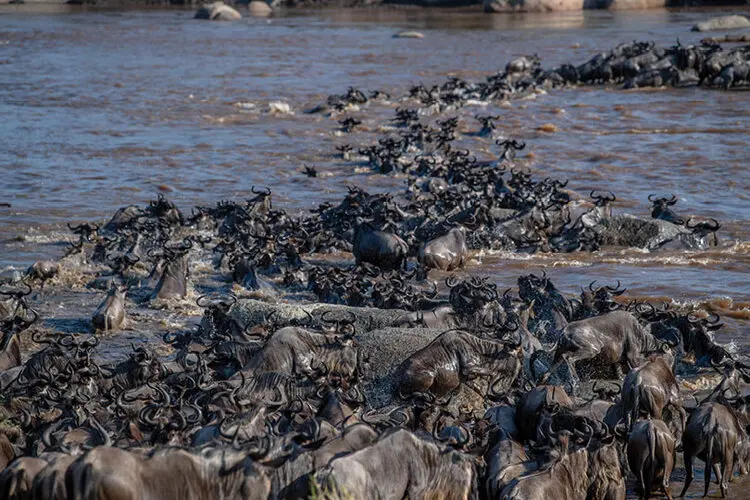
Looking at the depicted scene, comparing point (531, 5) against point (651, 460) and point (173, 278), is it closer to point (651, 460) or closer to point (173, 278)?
point (173, 278)

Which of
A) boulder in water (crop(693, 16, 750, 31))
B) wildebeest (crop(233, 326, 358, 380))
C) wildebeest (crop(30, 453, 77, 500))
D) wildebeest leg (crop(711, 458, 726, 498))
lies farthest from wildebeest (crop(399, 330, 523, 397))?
boulder in water (crop(693, 16, 750, 31))

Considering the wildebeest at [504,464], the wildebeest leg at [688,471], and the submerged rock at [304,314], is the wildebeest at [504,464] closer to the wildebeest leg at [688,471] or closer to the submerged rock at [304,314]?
the wildebeest leg at [688,471]

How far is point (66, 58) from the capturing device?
36094 mm

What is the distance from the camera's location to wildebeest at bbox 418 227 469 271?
40.1ft

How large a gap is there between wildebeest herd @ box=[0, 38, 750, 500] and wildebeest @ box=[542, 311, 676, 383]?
0.06 ft

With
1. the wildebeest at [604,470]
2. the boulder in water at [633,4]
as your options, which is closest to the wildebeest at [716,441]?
the wildebeest at [604,470]

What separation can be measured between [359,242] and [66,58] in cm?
2632

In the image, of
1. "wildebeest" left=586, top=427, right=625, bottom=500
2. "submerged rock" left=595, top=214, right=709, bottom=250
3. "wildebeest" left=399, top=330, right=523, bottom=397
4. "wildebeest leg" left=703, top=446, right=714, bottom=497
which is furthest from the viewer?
"submerged rock" left=595, top=214, right=709, bottom=250

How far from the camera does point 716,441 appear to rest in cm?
687

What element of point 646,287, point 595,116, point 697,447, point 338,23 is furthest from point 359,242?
point 338,23

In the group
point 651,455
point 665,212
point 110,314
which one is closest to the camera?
point 651,455

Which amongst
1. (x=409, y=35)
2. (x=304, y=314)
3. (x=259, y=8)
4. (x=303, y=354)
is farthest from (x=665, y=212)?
(x=259, y=8)

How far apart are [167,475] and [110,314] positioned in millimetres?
4813

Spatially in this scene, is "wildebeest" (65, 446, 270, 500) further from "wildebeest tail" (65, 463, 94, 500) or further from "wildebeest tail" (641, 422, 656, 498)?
"wildebeest tail" (641, 422, 656, 498)
